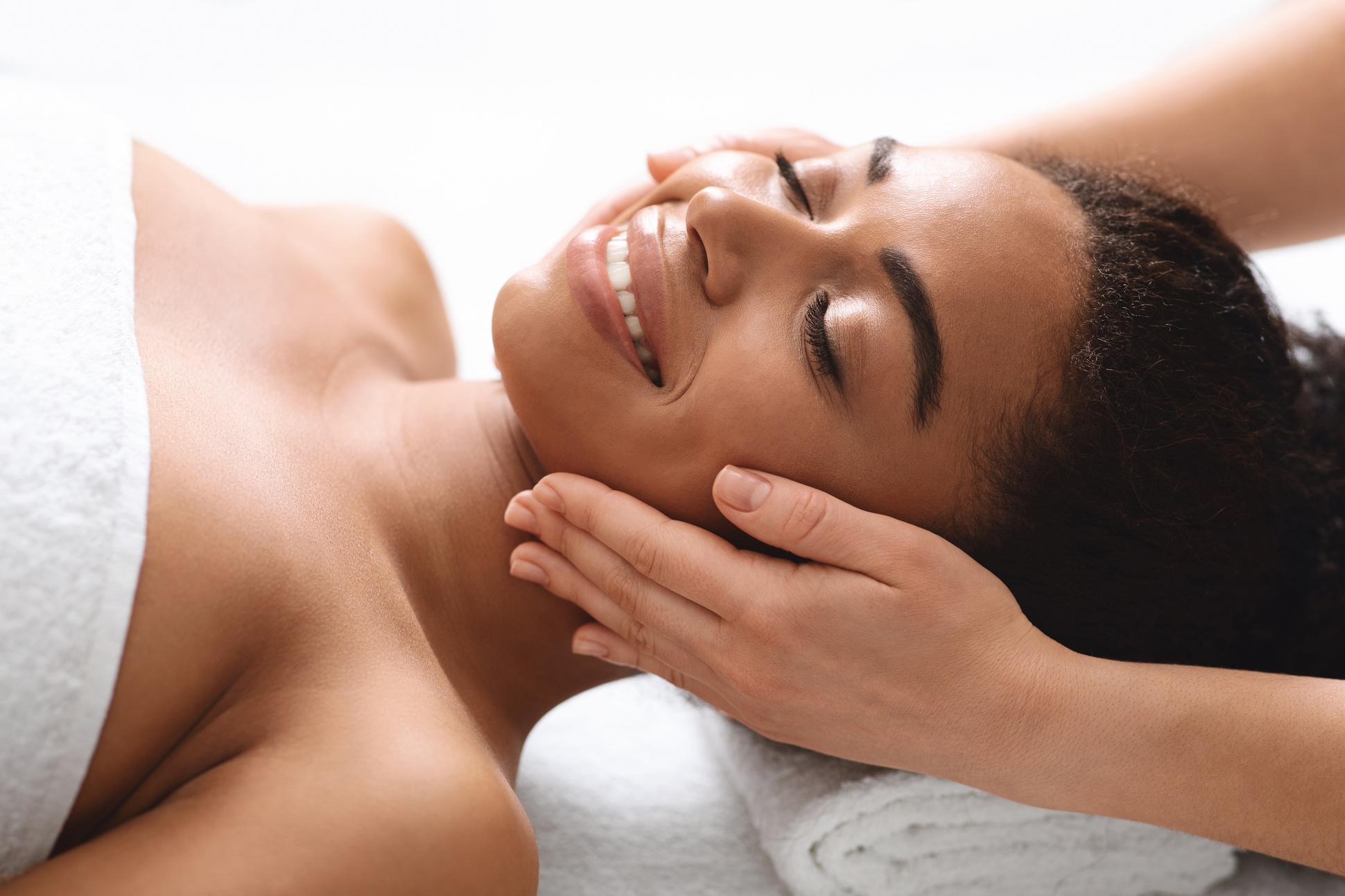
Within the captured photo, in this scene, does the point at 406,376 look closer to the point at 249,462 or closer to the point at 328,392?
the point at 328,392

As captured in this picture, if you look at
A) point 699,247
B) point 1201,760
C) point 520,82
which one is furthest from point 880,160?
point 520,82

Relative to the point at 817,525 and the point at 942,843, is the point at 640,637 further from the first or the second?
the point at 942,843

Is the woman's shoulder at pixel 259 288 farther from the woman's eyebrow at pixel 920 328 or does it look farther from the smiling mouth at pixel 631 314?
the woman's eyebrow at pixel 920 328

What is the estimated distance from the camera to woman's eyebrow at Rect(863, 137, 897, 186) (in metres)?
1.10

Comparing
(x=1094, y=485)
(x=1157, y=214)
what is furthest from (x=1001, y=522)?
(x=1157, y=214)

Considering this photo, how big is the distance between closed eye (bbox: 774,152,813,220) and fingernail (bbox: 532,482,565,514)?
40 cm

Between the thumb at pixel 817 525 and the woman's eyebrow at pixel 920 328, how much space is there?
0.42 ft

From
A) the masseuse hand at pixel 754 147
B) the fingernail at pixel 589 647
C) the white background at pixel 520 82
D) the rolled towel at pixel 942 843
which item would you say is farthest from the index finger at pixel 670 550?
the white background at pixel 520 82

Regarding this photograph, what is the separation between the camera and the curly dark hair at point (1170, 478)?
106 centimetres

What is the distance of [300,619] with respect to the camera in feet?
3.01

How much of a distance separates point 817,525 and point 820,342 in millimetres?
182

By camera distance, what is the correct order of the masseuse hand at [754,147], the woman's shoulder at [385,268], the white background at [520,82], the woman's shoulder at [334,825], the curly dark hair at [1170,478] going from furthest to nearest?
the white background at [520,82]
the woman's shoulder at [385,268]
the masseuse hand at [754,147]
the curly dark hair at [1170,478]
the woman's shoulder at [334,825]

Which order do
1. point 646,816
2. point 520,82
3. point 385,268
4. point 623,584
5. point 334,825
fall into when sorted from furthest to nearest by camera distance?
point 520,82 → point 385,268 → point 646,816 → point 623,584 → point 334,825

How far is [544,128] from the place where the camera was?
2412 mm
